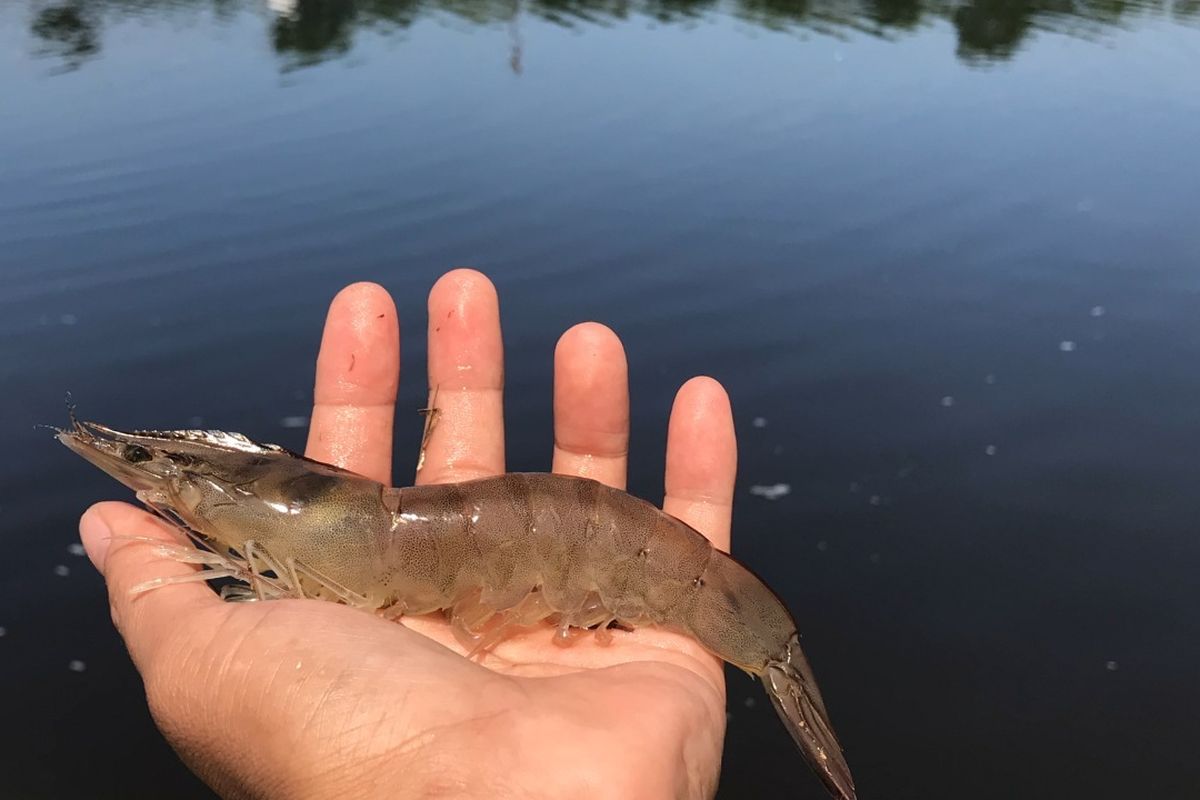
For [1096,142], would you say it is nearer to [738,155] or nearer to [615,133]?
[738,155]

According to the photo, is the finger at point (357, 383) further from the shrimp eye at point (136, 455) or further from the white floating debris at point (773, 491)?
the white floating debris at point (773, 491)

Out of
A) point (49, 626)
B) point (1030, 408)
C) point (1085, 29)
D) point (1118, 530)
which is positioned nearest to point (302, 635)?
point (49, 626)

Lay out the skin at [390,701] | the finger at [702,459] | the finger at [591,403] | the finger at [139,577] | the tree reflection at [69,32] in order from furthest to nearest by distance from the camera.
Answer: the tree reflection at [69,32]
the finger at [591,403]
the finger at [702,459]
the finger at [139,577]
the skin at [390,701]

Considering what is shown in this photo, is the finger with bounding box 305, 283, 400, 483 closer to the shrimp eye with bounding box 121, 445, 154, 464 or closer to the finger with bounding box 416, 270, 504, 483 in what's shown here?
the finger with bounding box 416, 270, 504, 483

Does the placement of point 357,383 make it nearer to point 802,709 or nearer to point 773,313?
point 802,709

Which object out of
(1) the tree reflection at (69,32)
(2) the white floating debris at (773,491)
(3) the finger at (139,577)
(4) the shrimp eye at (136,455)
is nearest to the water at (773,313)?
(2) the white floating debris at (773,491)
